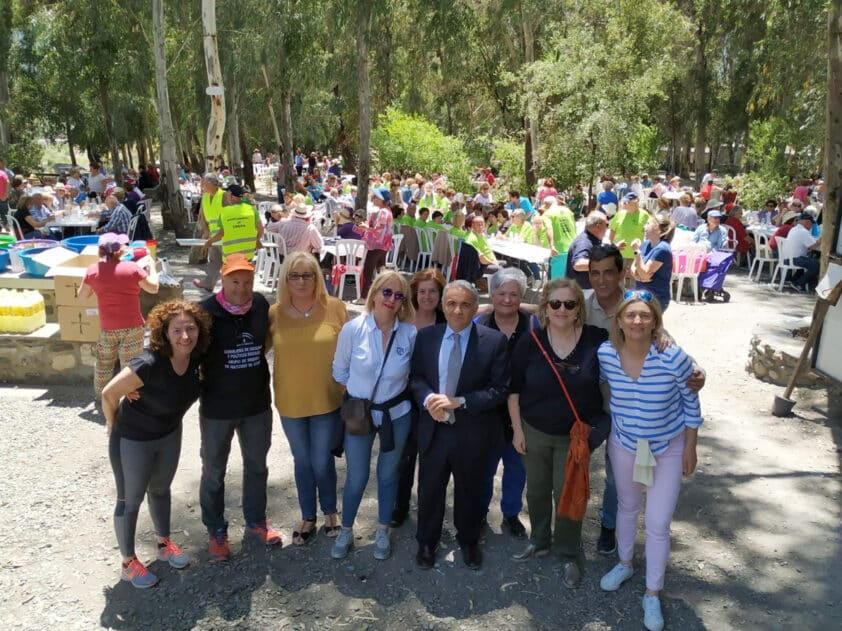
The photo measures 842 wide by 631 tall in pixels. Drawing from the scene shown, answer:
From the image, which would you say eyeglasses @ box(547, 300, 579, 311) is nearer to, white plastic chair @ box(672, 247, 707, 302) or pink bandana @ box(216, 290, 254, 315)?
pink bandana @ box(216, 290, 254, 315)

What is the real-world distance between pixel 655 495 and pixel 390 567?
146cm

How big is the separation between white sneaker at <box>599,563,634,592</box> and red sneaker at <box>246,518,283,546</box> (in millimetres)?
1777

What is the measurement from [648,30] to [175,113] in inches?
762

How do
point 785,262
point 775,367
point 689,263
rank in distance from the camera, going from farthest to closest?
point 785,262, point 689,263, point 775,367

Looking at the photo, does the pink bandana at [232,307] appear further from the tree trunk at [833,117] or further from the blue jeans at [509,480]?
the tree trunk at [833,117]

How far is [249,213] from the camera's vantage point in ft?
27.2

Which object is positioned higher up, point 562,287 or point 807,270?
point 562,287

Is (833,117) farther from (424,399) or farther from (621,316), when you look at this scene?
(424,399)

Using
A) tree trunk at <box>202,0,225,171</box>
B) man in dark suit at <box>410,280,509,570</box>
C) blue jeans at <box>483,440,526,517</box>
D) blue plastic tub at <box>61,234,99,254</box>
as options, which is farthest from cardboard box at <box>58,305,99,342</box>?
tree trunk at <box>202,0,225,171</box>

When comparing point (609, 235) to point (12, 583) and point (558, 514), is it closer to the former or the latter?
point (558, 514)

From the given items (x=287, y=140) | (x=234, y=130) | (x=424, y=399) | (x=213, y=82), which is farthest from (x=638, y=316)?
(x=234, y=130)

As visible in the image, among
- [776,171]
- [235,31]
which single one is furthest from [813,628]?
[235,31]

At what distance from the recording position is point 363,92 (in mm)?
12992

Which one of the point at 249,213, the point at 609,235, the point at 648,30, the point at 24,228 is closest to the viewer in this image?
the point at 249,213
